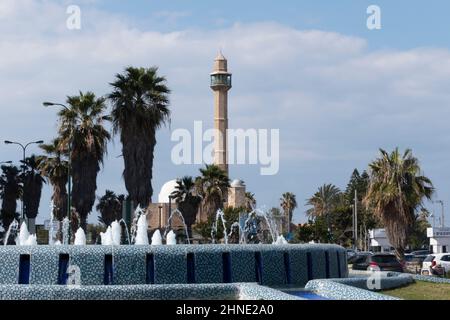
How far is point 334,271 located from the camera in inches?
920

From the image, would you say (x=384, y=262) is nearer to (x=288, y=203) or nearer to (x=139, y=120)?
(x=139, y=120)

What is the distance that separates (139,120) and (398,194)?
13.0 meters

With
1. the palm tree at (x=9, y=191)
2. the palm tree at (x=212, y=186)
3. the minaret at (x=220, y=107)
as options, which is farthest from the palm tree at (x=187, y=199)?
the minaret at (x=220, y=107)

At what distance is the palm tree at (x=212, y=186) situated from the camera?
6056cm

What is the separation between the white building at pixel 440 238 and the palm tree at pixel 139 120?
27.2 meters

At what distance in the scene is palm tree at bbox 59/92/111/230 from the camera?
143ft

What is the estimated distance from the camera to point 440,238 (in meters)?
60.8

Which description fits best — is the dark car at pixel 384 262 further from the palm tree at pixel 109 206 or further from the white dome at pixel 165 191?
the white dome at pixel 165 191

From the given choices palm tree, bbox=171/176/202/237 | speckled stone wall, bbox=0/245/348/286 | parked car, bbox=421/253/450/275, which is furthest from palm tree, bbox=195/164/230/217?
speckled stone wall, bbox=0/245/348/286

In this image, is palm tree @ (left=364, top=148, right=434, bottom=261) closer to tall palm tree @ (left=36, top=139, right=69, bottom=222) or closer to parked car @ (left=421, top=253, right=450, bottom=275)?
parked car @ (left=421, top=253, right=450, bottom=275)

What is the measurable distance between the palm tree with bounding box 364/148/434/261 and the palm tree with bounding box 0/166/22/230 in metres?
36.7

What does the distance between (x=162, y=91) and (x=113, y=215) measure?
1152 inches
